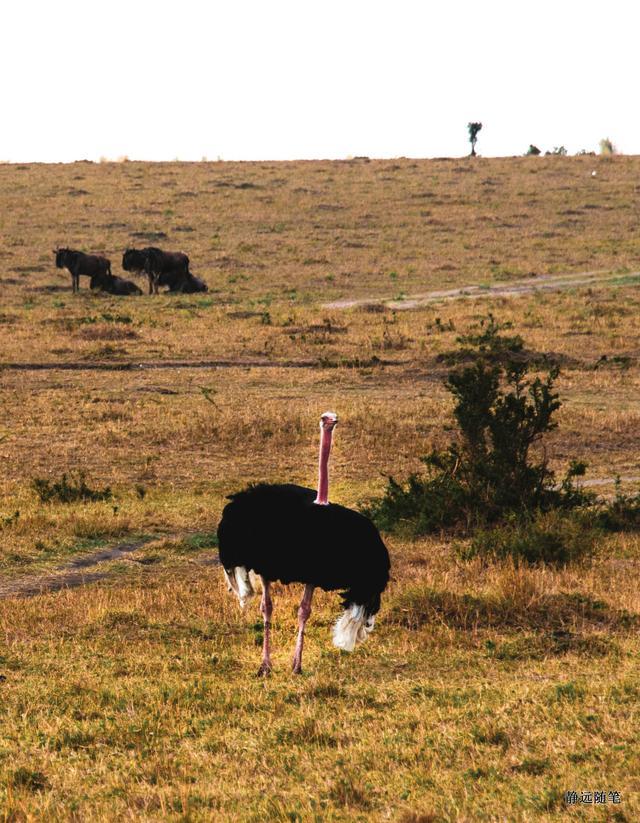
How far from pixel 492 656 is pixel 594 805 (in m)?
3.21

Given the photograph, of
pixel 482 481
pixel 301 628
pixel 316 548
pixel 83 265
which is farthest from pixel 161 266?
pixel 316 548

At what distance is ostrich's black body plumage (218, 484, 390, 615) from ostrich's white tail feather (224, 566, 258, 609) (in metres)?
0.31

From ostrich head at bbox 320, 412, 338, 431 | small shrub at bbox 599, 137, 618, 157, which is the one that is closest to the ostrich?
ostrich head at bbox 320, 412, 338, 431

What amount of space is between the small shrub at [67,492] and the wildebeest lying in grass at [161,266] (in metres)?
26.5

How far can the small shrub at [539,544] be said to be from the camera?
40.2ft

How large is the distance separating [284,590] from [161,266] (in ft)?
108

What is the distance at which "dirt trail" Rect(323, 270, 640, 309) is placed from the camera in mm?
38969

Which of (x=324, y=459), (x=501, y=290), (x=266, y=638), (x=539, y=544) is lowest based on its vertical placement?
(x=539, y=544)

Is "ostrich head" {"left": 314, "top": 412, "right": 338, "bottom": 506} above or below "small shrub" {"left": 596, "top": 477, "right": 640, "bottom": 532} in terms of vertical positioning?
above

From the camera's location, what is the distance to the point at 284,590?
11.4 meters

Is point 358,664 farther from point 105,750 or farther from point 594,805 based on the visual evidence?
point 594,805

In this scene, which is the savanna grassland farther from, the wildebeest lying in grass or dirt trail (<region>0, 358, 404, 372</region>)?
the wildebeest lying in grass

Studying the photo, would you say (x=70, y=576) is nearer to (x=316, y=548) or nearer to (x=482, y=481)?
(x=482, y=481)

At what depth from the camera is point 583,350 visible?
29.2 m
